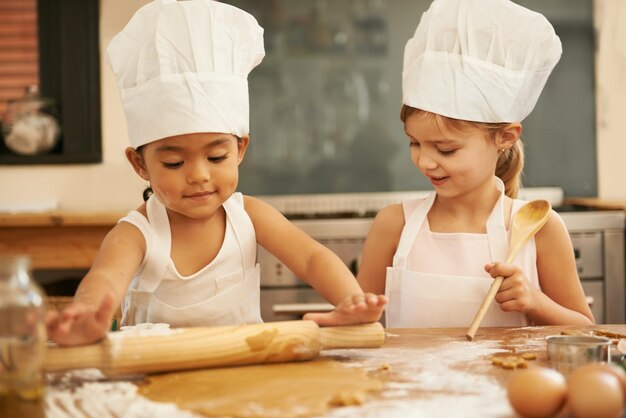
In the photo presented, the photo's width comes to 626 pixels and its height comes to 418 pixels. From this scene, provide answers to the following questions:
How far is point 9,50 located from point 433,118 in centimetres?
220

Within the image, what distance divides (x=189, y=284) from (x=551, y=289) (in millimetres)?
633

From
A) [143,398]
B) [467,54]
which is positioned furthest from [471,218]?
[143,398]

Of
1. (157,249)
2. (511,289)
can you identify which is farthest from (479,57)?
(157,249)

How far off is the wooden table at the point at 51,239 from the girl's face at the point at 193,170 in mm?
1375

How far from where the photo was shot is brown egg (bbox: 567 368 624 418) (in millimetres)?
703

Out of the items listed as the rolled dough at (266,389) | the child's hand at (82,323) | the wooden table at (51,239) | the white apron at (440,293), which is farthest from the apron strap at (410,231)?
the wooden table at (51,239)

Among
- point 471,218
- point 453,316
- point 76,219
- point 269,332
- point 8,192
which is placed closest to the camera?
point 269,332

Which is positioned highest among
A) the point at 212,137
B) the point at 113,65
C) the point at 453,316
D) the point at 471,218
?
the point at 113,65

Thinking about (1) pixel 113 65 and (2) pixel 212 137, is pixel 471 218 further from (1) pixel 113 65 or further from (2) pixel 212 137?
(1) pixel 113 65

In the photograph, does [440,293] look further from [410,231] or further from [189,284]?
[189,284]

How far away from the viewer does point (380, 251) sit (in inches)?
58.6

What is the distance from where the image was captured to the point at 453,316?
1343mm

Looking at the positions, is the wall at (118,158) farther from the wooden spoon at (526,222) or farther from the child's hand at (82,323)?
the child's hand at (82,323)

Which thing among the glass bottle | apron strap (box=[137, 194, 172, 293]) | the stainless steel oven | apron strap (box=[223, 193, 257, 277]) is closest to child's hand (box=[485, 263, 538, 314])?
apron strap (box=[223, 193, 257, 277])
